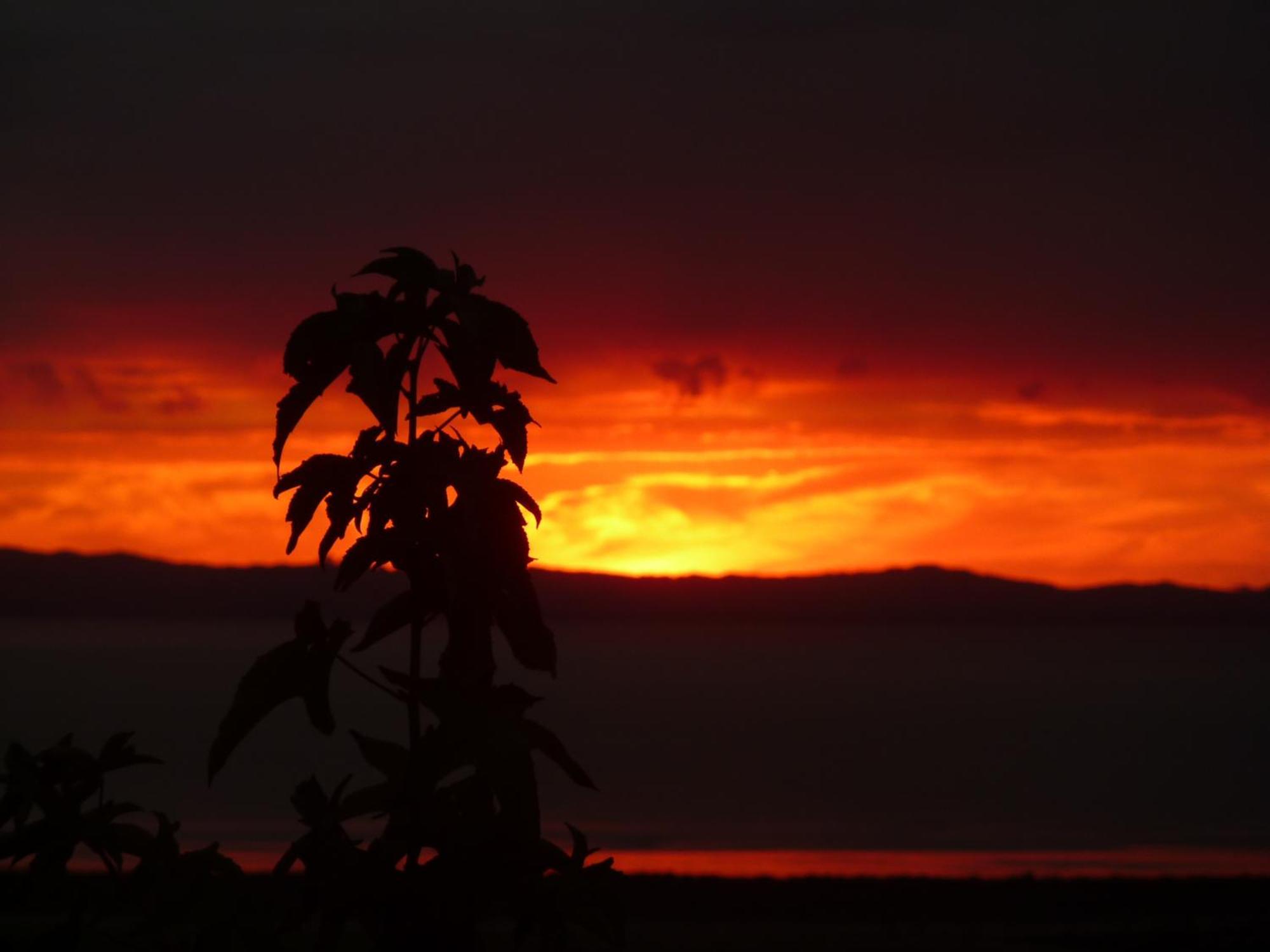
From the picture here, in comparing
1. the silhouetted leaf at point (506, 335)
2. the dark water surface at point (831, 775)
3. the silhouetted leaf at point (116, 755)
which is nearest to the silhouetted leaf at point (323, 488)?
the silhouetted leaf at point (506, 335)

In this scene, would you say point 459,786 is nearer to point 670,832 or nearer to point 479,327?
point 479,327

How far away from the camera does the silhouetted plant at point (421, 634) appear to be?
107 inches

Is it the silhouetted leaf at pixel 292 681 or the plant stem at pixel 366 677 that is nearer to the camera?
the plant stem at pixel 366 677

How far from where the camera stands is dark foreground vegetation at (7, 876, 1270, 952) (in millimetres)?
18188

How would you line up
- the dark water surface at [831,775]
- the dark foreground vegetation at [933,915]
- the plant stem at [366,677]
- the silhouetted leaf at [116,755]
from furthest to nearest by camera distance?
the dark water surface at [831,775], the dark foreground vegetation at [933,915], the silhouetted leaf at [116,755], the plant stem at [366,677]

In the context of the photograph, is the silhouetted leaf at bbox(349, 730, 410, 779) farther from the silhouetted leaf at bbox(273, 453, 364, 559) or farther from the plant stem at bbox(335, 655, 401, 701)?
the silhouetted leaf at bbox(273, 453, 364, 559)

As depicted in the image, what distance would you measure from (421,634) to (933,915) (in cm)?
1992

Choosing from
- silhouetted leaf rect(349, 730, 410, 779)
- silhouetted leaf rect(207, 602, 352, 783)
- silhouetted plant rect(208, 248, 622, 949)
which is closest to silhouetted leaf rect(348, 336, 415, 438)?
silhouetted plant rect(208, 248, 622, 949)

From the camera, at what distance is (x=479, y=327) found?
2.79 metres

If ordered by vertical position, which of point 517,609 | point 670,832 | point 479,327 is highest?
point 479,327

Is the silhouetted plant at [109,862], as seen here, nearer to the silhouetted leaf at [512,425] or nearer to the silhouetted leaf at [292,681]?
the silhouetted leaf at [292,681]

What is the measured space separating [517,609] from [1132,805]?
66.6 metres

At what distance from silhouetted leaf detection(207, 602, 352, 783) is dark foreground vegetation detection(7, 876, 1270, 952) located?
1345 cm

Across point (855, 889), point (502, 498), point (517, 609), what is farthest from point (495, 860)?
point (855, 889)
